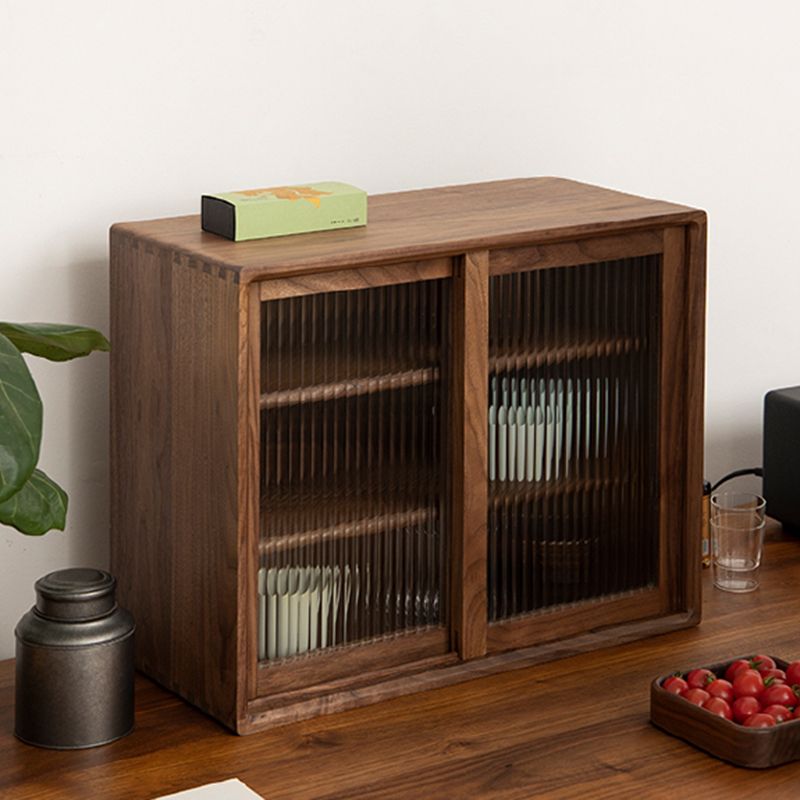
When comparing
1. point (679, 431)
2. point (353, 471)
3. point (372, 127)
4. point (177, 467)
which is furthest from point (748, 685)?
point (372, 127)

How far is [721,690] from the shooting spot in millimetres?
2297

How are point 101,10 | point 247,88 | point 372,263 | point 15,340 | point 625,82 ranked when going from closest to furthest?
1. point 15,340
2. point 372,263
3. point 101,10
4. point 247,88
5. point 625,82

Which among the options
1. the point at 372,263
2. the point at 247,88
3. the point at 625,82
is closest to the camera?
the point at 372,263

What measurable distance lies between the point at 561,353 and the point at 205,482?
1.95 feet

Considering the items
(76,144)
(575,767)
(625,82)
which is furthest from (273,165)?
(575,767)

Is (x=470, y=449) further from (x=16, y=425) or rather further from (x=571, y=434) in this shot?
(x=16, y=425)

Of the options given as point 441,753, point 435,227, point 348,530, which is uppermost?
point 435,227

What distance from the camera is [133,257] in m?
2.39

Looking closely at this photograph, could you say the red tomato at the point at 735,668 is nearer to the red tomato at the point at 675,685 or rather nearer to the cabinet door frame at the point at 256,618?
the red tomato at the point at 675,685

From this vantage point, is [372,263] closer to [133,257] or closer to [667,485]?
[133,257]

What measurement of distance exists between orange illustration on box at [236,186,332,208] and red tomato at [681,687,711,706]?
0.86m

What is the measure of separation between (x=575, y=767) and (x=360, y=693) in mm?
357

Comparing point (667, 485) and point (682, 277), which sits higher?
point (682, 277)

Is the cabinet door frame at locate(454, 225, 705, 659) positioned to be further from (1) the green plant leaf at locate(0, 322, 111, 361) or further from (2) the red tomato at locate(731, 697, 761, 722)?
(1) the green plant leaf at locate(0, 322, 111, 361)
